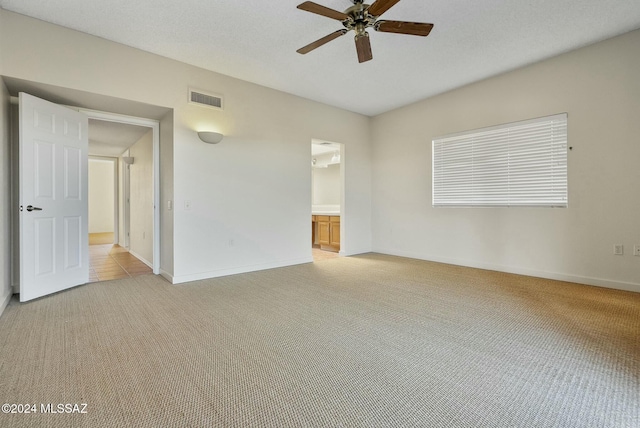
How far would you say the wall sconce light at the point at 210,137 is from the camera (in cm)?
386

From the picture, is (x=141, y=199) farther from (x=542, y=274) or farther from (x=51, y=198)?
(x=542, y=274)

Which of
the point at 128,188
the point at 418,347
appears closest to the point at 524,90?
the point at 418,347

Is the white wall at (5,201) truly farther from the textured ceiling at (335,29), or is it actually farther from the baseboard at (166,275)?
the baseboard at (166,275)

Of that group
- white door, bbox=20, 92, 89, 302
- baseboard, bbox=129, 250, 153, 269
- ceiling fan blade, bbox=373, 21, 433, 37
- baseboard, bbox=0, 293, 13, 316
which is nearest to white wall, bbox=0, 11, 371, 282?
white door, bbox=20, 92, 89, 302

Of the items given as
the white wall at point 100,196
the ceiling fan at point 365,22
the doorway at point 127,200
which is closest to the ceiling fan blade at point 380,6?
the ceiling fan at point 365,22

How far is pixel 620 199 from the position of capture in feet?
11.0

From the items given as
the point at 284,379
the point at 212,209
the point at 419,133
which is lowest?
the point at 284,379

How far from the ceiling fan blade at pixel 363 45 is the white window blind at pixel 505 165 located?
103 inches

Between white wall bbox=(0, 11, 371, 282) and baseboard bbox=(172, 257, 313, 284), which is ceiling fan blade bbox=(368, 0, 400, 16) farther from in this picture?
baseboard bbox=(172, 257, 313, 284)

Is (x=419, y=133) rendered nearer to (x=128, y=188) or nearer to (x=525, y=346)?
(x=525, y=346)

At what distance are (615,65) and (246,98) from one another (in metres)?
4.63

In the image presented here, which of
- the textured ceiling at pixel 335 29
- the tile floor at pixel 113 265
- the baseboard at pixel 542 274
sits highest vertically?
the textured ceiling at pixel 335 29

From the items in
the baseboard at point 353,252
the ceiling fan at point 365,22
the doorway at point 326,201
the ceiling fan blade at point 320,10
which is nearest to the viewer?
the ceiling fan blade at point 320,10

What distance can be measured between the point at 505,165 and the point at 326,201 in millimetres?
4490
